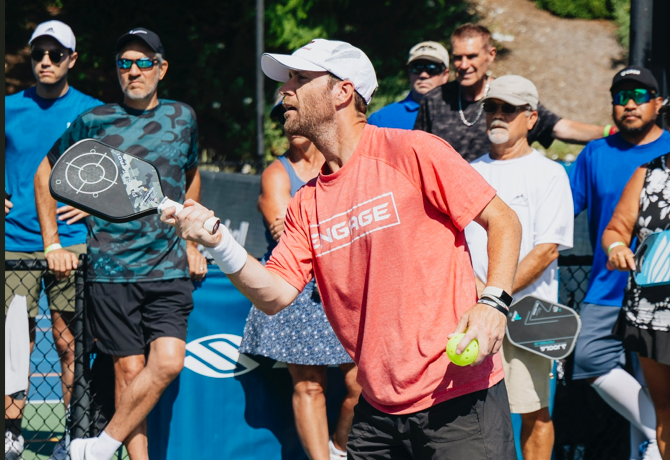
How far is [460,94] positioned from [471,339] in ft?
9.14

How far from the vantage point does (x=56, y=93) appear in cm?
503

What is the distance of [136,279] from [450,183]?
2.17 meters

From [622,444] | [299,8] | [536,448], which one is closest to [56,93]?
[536,448]

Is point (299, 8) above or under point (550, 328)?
above

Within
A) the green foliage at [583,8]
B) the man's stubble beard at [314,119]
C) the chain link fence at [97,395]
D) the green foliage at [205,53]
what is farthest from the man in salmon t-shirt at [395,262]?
the green foliage at [583,8]

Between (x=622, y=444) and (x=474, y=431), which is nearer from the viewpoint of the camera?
(x=474, y=431)

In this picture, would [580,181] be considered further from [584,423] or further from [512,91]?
[584,423]

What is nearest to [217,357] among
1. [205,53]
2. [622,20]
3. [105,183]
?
[105,183]

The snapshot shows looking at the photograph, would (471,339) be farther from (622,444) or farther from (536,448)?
(622,444)

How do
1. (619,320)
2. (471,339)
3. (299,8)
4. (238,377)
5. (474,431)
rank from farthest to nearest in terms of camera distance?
(299,8) → (238,377) → (619,320) → (474,431) → (471,339)

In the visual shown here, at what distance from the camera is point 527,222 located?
165 inches

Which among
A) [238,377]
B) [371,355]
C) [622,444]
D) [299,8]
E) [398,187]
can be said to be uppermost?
[299,8]

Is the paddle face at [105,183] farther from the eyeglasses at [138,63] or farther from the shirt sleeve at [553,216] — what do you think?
the shirt sleeve at [553,216]

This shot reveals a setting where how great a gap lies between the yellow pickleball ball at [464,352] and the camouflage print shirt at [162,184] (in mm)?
2234
